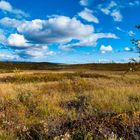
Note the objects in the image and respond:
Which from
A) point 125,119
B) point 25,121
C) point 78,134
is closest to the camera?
point 78,134

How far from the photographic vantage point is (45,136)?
7.80 m

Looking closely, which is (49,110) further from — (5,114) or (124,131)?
(124,131)

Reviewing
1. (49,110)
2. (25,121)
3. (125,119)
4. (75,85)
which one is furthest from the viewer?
(75,85)

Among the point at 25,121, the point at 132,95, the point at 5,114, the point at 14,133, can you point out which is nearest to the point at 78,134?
the point at 14,133

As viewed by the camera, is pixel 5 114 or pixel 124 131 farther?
pixel 5 114

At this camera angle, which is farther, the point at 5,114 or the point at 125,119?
the point at 5,114

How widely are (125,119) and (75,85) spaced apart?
14.7 metres

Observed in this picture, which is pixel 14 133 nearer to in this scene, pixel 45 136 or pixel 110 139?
pixel 45 136

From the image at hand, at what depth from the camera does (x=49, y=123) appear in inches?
328

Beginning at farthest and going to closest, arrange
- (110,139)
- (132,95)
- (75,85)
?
1. (75,85)
2. (132,95)
3. (110,139)

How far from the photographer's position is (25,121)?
34.0 ft

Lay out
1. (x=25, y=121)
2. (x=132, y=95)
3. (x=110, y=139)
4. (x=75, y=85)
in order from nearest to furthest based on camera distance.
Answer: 1. (x=110, y=139)
2. (x=25, y=121)
3. (x=132, y=95)
4. (x=75, y=85)

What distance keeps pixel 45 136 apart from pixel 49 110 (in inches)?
171

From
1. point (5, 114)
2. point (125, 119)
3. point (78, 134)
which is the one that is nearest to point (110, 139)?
point (78, 134)
